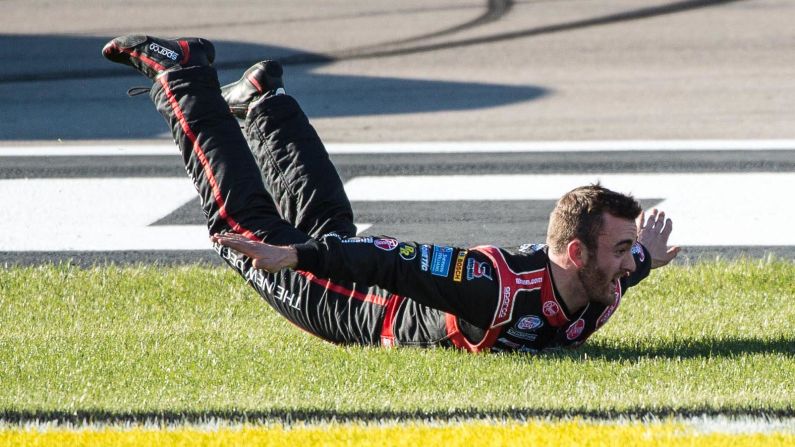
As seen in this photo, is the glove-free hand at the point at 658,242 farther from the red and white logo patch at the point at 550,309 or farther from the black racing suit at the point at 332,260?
the red and white logo patch at the point at 550,309

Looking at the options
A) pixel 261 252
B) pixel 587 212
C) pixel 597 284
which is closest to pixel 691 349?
pixel 597 284

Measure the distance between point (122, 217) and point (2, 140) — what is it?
3.40 metres

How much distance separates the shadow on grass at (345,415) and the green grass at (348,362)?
0.4 inches

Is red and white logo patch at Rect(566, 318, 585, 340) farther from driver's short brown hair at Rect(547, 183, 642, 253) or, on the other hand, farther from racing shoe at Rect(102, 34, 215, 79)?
racing shoe at Rect(102, 34, 215, 79)

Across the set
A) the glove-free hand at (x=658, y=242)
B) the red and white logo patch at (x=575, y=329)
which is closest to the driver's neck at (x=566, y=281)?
the red and white logo patch at (x=575, y=329)

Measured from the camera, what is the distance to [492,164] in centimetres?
960

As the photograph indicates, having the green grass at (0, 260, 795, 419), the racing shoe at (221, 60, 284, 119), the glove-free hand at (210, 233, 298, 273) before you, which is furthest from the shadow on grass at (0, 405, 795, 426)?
the racing shoe at (221, 60, 284, 119)

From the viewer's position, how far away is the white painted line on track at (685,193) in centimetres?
754

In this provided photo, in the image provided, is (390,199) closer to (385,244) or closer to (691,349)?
(691,349)

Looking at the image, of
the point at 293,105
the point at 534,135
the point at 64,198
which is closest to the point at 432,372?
the point at 293,105

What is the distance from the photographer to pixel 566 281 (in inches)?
177

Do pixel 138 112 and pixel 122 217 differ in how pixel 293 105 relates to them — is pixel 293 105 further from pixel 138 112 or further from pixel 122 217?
pixel 138 112

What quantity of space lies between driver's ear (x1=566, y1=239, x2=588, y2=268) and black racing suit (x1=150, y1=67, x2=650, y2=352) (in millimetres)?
119

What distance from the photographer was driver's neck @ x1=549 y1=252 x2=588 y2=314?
14.7 ft
